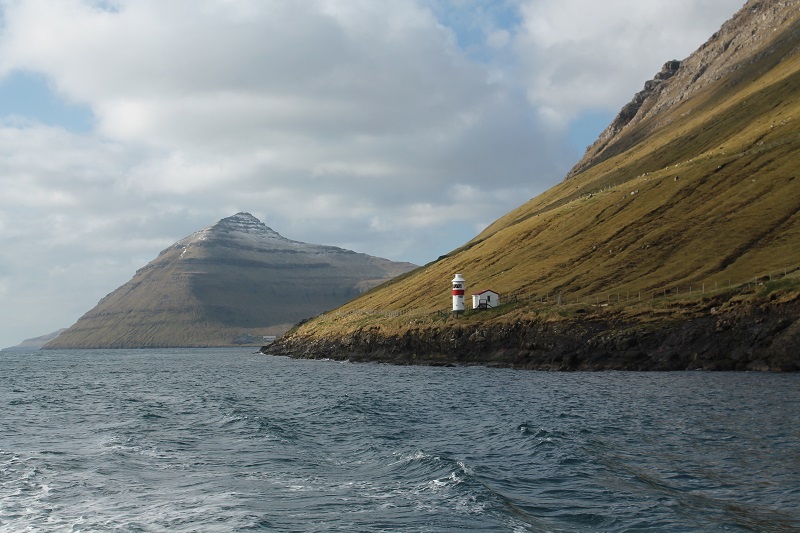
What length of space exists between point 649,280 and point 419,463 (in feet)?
313

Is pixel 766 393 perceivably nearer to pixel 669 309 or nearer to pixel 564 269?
pixel 669 309

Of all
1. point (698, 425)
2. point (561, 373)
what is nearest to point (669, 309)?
point (561, 373)

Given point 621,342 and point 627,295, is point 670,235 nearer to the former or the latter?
point 627,295

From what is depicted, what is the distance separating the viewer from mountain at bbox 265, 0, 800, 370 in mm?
88688

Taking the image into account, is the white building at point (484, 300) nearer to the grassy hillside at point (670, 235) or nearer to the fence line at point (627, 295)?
the fence line at point (627, 295)

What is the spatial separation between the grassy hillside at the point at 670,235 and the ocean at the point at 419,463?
5479 centimetres

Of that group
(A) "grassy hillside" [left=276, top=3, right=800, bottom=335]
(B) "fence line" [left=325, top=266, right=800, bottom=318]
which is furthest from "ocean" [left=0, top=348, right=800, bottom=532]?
(A) "grassy hillside" [left=276, top=3, right=800, bottom=335]

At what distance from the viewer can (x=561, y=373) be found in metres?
92.4

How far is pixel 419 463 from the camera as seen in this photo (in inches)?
1378

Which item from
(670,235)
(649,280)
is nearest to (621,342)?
(649,280)

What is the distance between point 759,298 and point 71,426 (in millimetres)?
77032

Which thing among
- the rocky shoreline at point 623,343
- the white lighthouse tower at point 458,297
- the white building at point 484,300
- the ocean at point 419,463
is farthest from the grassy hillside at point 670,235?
the ocean at point 419,463

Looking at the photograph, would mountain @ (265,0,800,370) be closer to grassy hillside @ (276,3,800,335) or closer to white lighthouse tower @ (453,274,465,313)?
grassy hillside @ (276,3,800,335)

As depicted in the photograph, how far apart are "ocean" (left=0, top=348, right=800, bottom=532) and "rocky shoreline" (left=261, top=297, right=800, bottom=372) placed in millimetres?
15568
